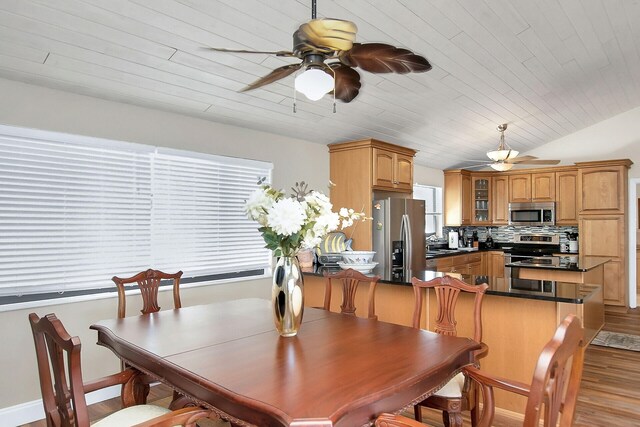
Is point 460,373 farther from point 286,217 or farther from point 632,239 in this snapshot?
point 632,239

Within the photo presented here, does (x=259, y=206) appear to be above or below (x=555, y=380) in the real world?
above

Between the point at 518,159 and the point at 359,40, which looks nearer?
the point at 359,40

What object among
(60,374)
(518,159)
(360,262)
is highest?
(518,159)

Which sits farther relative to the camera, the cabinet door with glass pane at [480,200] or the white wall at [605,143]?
the cabinet door with glass pane at [480,200]

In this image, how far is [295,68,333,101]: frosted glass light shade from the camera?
1.63 metres

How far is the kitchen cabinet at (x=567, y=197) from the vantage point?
6.49 m

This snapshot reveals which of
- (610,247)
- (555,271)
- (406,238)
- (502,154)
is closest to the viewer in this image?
(555,271)

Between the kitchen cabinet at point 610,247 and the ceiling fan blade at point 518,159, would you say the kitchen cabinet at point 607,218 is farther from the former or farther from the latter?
the ceiling fan blade at point 518,159

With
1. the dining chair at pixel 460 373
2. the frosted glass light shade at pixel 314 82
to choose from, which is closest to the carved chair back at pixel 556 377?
the dining chair at pixel 460 373

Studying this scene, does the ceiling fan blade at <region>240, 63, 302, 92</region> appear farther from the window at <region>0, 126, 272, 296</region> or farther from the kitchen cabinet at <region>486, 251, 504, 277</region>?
the kitchen cabinet at <region>486, 251, 504, 277</region>

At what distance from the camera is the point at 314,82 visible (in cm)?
164

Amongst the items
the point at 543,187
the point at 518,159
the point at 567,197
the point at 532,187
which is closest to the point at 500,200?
the point at 532,187

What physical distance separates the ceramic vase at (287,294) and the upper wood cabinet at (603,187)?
6040 mm

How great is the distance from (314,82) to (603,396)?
10.6ft
